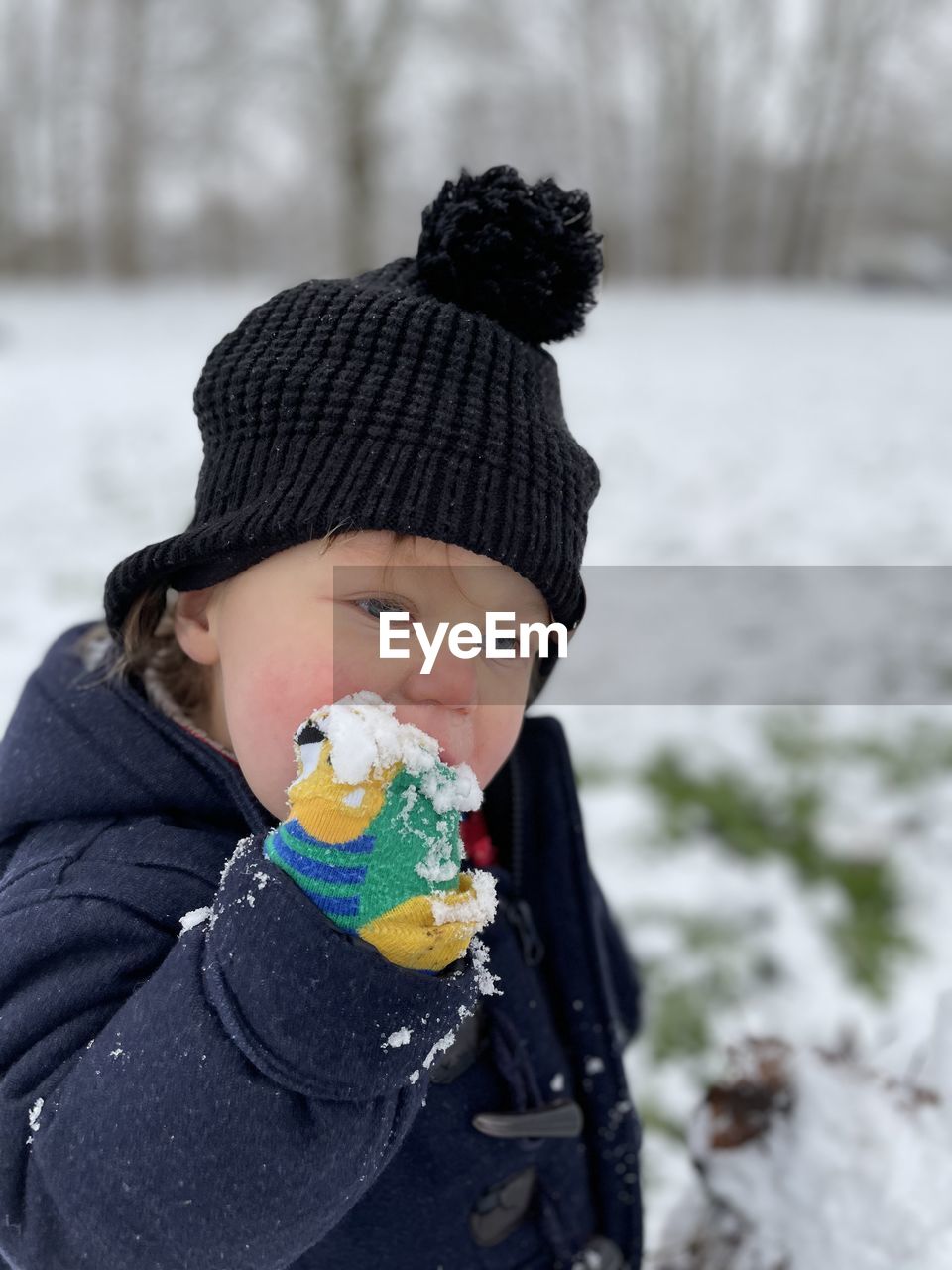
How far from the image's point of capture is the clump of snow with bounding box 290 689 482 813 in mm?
939

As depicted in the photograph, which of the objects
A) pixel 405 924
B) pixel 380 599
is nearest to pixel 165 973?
pixel 405 924

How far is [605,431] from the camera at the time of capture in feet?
23.8

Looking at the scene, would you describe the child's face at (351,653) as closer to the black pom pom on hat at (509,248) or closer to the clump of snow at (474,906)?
the clump of snow at (474,906)

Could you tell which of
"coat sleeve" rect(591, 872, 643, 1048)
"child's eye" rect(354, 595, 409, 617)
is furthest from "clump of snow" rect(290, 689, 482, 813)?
"coat sleeve" rect(591, 872, 643, 1048)

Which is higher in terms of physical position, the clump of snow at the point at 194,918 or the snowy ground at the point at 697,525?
the clump of snow at the point at 194,918

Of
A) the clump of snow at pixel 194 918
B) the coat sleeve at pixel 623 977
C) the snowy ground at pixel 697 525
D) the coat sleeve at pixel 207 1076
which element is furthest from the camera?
the snowy ground at pixel 697 525

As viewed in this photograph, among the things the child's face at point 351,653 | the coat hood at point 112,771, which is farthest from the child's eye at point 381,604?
the coat hood at point 112,771

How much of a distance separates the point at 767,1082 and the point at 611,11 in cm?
2263

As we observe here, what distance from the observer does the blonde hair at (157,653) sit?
1.32 metres

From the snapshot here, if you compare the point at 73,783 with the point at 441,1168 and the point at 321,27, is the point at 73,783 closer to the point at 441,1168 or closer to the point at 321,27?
the point at 441,1168

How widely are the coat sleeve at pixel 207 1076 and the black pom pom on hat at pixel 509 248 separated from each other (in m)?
0.71

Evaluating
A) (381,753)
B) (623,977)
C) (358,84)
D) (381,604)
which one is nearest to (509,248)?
(381,604)

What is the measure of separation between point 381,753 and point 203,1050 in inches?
12.3

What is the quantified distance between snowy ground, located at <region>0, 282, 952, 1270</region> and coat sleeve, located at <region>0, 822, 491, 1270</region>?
1160mm
